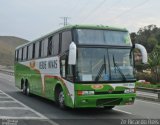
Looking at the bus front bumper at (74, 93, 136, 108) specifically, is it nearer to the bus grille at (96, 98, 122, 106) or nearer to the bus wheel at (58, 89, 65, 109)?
the bus grille at (96, 98, 122, 106)

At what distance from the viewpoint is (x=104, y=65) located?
1423 cm

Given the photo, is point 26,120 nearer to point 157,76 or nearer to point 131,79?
point 131,79

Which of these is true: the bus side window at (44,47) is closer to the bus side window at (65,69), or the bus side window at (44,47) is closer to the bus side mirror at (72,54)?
the bus side window at (65,69)

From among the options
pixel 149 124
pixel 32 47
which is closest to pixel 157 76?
pixel 32 47

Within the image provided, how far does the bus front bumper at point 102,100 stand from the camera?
45.3 feet

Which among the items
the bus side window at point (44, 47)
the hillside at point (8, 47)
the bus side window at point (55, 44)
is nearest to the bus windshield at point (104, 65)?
the bus side window at point (55, 44)

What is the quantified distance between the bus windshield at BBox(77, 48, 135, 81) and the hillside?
5322 inches

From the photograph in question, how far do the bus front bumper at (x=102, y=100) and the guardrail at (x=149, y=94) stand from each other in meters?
7.11

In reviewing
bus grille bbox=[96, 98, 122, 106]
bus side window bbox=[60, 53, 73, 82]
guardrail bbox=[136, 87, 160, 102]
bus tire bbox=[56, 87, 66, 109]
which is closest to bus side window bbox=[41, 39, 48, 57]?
bus tire bbox=[56, 87, 66, 109]

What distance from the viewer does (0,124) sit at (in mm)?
11820

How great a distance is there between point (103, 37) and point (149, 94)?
13016 mm

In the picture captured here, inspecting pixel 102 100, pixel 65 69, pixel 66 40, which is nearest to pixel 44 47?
pixel 66 40

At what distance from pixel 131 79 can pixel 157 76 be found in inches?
1589

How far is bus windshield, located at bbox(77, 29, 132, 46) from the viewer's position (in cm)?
1455
